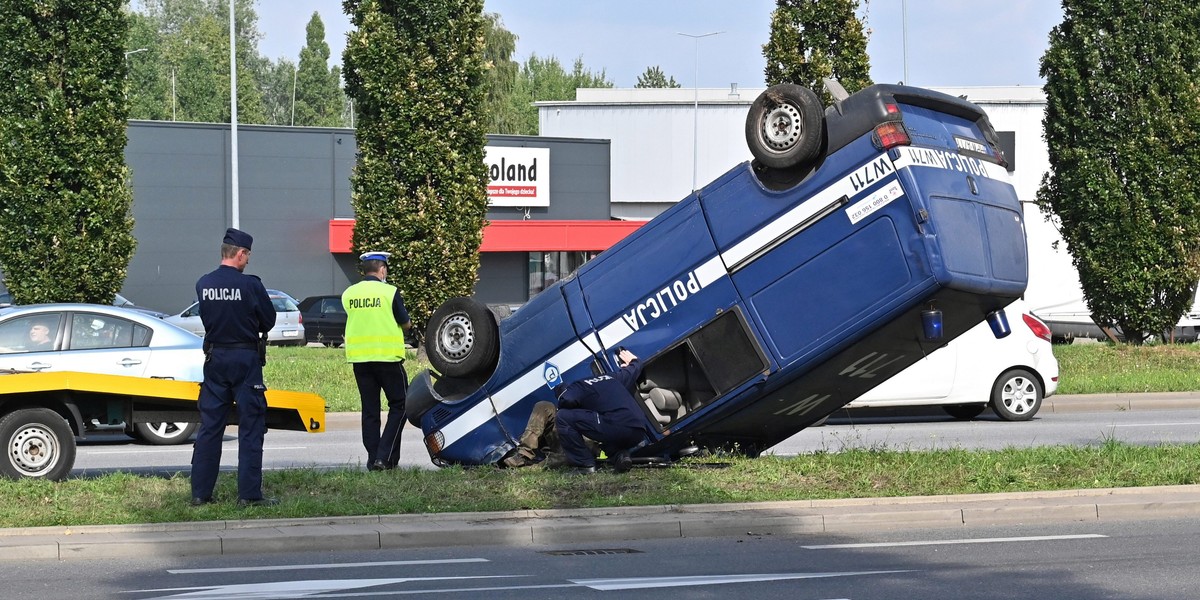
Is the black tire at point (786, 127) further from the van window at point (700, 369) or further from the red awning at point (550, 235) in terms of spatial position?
the red awning at point (550, 235)

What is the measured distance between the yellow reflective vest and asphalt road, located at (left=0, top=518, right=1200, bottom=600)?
2.60 m

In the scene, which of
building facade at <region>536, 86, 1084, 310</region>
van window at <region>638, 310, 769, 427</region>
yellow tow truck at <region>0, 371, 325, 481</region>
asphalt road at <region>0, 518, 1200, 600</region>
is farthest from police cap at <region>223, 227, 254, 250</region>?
building facade at <region>536, 86, 1084, 310</region>

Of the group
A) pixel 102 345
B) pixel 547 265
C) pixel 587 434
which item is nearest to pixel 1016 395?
pixel 587 434

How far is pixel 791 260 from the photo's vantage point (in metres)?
9.61

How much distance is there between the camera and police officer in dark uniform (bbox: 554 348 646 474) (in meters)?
10.0

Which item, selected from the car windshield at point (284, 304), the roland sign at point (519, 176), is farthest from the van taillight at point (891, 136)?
the roland sign at point (519, 176)

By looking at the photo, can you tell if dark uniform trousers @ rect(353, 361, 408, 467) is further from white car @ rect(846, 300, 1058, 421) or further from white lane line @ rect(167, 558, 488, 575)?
white car @ rect(846, 300, 1058, 421)

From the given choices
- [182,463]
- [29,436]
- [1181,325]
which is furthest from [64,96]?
[1181,325]

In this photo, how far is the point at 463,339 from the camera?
10.8 meters

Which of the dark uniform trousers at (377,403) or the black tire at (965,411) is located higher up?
the dark uniform trousers at (377,403)

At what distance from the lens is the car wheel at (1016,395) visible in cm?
1781

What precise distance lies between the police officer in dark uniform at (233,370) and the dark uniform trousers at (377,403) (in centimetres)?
167

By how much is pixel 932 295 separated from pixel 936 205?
0.60 m

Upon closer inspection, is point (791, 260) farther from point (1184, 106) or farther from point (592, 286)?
point (1184, 106)
